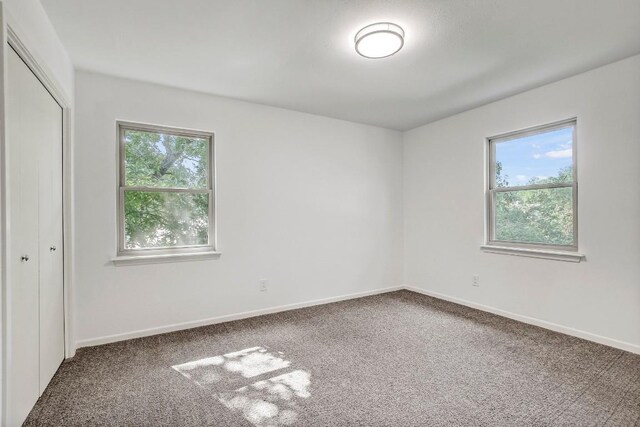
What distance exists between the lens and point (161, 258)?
3180mm

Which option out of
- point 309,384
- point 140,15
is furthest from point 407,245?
point 140,15

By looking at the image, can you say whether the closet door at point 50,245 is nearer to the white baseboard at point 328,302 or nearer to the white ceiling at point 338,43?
the white baseboard at point 328,302

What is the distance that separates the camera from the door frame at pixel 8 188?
4.79 ft

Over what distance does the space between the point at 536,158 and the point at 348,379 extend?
9.92ft

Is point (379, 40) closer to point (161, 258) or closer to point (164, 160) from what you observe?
point (164, 160)

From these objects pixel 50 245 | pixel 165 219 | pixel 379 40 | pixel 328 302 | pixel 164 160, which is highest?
pixel 379 40

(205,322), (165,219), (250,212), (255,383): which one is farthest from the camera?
(250,212)

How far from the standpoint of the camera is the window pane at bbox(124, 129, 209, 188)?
3.15 metres

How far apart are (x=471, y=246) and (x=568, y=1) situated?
8.92 feet

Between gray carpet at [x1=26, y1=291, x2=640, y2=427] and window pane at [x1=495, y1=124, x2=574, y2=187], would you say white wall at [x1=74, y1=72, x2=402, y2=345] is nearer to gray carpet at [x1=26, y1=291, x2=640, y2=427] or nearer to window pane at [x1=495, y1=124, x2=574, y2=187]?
gray carpet at [x1=26, y1=291, x2=640, y2=427]

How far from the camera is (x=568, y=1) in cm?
196

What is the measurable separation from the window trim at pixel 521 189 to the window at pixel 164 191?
326 cm

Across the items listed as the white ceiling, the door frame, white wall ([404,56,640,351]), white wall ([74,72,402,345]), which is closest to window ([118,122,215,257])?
white wall ([74,72,402,345])

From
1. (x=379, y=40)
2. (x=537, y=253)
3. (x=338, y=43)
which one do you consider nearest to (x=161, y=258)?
(x=338, y=43)
